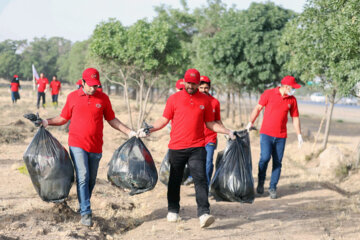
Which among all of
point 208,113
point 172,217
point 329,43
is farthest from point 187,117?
point 329,43

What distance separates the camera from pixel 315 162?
37.7 feet

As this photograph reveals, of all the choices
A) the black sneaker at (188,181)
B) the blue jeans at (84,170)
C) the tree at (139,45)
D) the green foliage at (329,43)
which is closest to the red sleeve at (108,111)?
the blue jeans at (84,170)

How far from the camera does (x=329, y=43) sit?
27.3 ft

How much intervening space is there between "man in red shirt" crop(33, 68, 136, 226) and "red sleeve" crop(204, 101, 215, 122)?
44.8 inches

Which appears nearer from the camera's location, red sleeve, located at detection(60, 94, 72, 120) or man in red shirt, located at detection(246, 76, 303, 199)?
red sleeve, located at detection(60, 94, 72, 120)

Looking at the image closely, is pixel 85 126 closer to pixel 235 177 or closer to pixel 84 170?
pixel 84 170

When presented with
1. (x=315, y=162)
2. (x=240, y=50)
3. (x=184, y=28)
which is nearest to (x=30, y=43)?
(x=184, y=28)

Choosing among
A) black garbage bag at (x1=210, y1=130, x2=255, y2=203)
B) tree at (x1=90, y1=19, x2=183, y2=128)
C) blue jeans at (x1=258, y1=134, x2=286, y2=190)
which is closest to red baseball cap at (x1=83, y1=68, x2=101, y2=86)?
black garbage bag at (x1=210, y1=130, x2=255, y2=203)

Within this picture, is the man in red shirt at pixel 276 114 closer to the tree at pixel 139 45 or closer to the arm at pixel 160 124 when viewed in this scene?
the arm at pixel 160 124

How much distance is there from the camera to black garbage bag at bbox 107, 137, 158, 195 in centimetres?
508

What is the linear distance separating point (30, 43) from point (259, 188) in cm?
8178

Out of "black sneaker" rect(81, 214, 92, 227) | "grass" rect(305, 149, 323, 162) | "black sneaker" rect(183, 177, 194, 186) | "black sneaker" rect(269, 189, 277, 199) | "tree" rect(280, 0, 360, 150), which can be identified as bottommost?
"grass" rect(305, 149, 323, 162)

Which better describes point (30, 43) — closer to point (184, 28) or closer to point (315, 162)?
point (184, 28)

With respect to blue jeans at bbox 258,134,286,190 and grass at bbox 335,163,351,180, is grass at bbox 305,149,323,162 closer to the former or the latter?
grass at bbox 335,163,351,180
